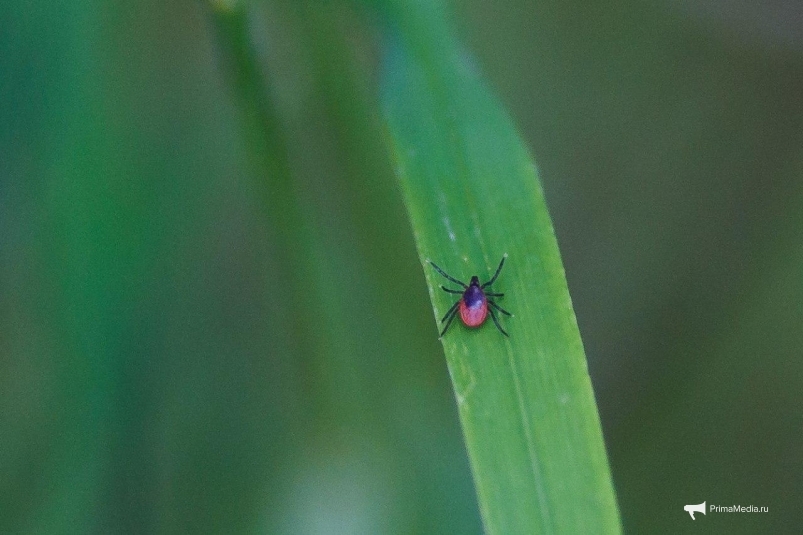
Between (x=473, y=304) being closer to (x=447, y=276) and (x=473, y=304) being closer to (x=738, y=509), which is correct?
(x=447, y=276)

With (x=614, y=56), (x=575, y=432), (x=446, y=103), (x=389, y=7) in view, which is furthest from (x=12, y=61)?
(x=614, y=56)

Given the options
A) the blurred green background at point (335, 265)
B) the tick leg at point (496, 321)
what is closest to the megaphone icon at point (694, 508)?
the blurred green background at point (335, 265)

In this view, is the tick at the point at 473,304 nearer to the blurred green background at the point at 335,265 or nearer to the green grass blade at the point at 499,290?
the green grass blade at the point at 499,290

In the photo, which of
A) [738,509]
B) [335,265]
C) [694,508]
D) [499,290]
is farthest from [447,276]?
[738,509]

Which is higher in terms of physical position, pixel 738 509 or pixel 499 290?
pixel 499 290

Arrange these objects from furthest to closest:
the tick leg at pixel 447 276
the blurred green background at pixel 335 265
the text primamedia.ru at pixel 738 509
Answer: the text primamedia.ru at pixel 738 509, the blurred green background at pixel 335 265, the tick leg at pixel 447 276

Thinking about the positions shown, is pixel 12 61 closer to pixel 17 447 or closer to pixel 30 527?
pixel 17 447
